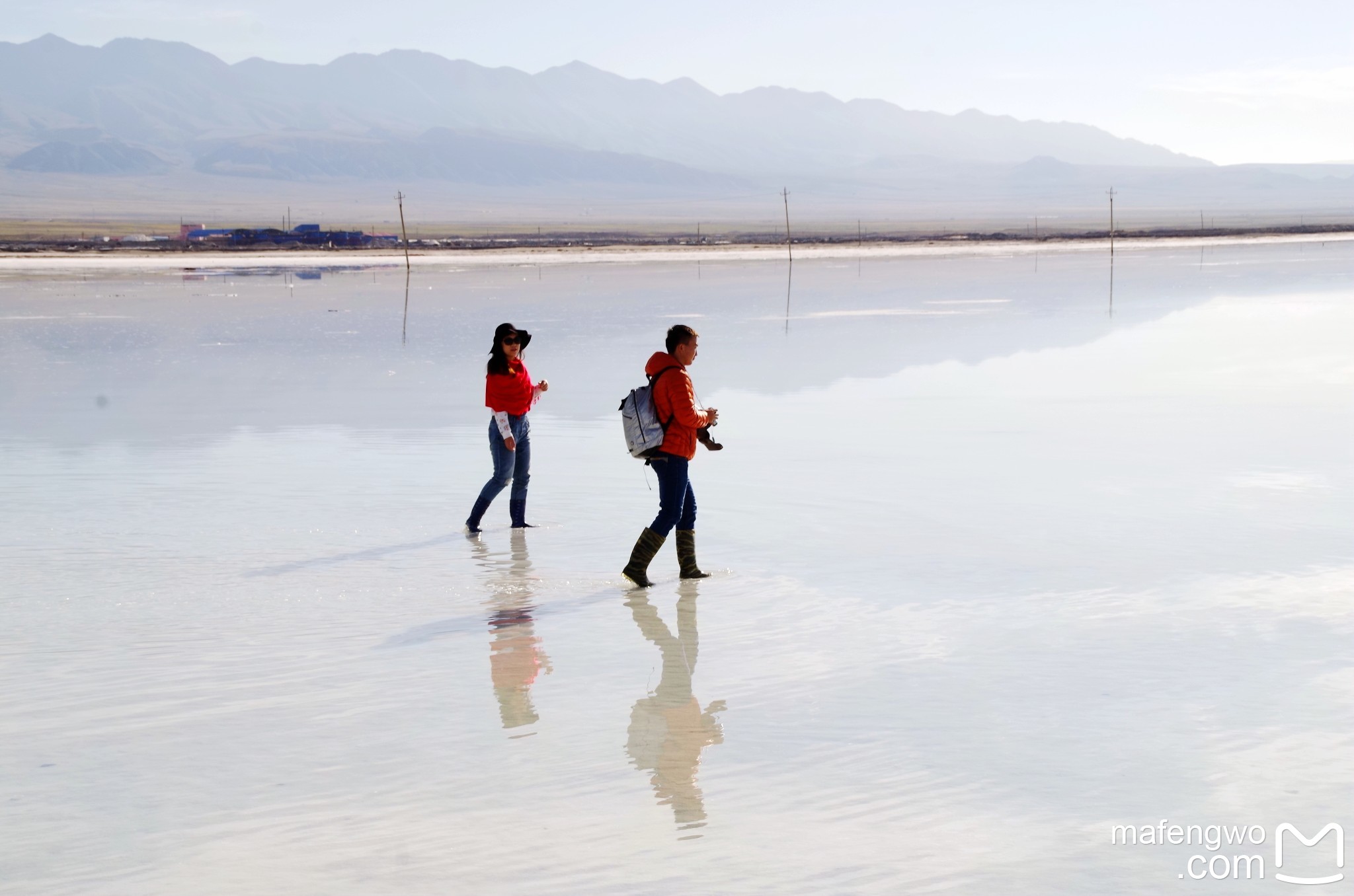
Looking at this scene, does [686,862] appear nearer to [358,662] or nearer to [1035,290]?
[358,662]

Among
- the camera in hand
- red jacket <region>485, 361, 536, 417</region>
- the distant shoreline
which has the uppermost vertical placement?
the distant shoreline

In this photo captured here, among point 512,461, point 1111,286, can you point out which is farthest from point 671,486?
point 1111,286

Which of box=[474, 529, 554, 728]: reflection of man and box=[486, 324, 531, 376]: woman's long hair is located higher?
box=[486, 324, 531, 376]: woman's long hair

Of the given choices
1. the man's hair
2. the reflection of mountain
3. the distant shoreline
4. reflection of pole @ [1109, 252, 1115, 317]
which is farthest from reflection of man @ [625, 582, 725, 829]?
the distant shoreline

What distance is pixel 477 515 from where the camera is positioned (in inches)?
325

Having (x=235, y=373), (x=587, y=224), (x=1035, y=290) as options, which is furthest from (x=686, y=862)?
(x=587, y=224)

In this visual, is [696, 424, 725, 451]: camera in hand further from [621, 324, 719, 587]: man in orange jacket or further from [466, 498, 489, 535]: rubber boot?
[466, 498, 489, 535]: rubber boot

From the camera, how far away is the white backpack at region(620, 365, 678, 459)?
6.99 meters

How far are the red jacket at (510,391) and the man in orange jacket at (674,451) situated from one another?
145cm

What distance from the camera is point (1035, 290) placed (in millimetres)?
33031

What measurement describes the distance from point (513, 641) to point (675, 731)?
132 centimetres

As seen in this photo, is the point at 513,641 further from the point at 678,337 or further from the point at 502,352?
the point at 502,352

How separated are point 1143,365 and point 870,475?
8005 millimetres

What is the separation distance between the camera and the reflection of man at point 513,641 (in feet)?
16.9
